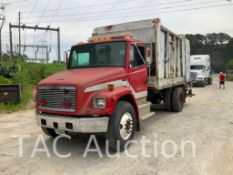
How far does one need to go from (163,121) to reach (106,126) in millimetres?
3860

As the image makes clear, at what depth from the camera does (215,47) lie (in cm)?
10794

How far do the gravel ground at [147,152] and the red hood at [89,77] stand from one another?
1.60 m

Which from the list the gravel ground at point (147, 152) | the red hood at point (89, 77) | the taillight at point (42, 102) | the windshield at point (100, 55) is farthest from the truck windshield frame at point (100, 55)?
the gravel ground at point (147, 152)

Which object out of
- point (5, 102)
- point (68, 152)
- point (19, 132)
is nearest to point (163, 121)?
point (68, 152)

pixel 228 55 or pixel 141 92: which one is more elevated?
pixel 228 55

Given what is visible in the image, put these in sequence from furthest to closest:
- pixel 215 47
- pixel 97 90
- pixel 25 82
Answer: pixel 215 47 → pixel 25 82 → pixel 97 90

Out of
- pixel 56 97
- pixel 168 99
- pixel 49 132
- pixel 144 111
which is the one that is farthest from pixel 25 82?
pixel 56 97

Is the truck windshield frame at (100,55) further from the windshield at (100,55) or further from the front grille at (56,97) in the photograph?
the front grille at (56,97)

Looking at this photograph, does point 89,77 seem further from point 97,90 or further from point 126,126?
point 126,126

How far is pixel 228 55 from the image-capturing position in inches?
3917

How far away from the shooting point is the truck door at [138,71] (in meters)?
6.75

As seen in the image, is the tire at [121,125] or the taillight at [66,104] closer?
the taillight at [66,104]

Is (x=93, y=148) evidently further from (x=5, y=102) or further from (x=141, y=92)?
(x=5, y=102)

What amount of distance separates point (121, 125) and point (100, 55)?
194cm
